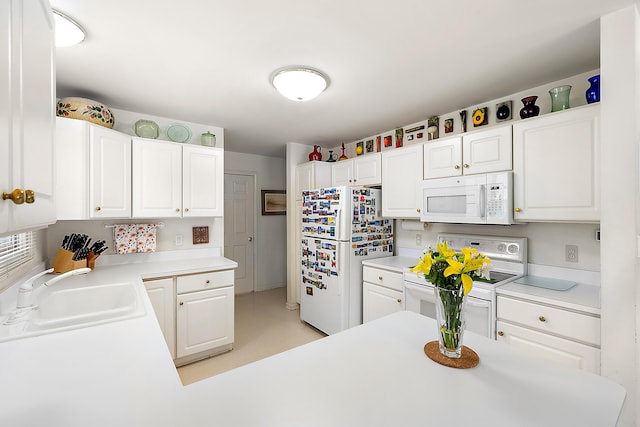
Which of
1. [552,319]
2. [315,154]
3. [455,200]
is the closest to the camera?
[552,319]

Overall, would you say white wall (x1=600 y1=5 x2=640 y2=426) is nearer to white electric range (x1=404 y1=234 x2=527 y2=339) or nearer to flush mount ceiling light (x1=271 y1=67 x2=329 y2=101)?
white electric range (x1=404 y1=234 x2=527 y2=339)

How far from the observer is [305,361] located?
968mm

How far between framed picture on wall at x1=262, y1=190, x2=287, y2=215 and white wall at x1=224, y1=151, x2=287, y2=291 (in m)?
0.07

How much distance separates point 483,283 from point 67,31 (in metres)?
2.93

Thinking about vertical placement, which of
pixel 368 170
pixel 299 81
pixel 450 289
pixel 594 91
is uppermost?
pixel 299 81

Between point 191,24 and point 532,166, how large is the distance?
7.61ft

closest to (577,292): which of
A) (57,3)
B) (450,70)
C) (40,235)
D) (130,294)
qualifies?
(450,70)

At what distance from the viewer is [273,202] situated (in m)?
4.93

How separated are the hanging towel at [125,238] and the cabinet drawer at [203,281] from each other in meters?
0.61

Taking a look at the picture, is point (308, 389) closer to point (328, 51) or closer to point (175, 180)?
point (328, 51)

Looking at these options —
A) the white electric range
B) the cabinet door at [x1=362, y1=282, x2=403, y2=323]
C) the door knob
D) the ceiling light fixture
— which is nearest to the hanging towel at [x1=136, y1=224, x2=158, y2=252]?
the ceiling light fixture

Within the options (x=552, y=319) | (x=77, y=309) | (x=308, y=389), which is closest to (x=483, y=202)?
(x=552, y=319)

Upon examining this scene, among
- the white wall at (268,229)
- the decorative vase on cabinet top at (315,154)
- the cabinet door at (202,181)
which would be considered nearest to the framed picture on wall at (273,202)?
the white wall at (268,229)

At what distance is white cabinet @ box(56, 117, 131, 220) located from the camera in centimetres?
207
